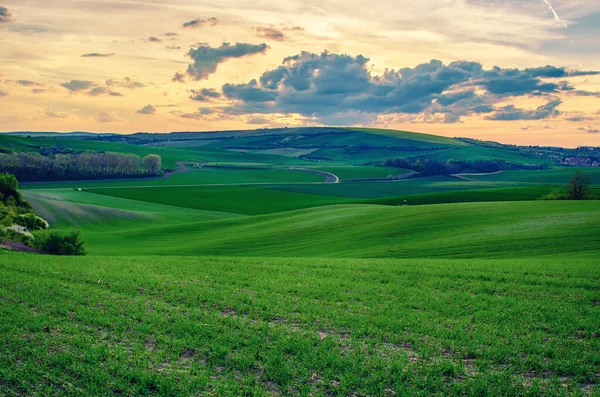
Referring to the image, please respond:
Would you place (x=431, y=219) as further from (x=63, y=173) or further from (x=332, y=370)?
(x=63, y=173)

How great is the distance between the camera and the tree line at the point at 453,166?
472 feet

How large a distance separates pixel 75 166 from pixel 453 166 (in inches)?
4230

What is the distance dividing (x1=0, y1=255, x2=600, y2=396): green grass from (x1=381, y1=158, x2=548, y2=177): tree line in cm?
12659

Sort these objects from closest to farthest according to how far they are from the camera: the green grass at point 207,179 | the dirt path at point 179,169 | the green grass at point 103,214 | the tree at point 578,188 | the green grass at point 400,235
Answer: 1. the green grass at point 400,235
2. the green grass at point 103,214
3. the tree at point 578,188
4. the green grass at point 207,179
5. the dirt path at point 179,169

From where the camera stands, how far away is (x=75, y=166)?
11750 cm

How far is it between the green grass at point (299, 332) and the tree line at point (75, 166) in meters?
101

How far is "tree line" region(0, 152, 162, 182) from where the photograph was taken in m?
107

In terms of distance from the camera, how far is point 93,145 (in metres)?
185

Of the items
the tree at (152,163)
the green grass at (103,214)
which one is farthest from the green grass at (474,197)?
the tree at (152,163)

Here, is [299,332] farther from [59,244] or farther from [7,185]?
[7,185]

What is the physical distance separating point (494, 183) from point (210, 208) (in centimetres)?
7505

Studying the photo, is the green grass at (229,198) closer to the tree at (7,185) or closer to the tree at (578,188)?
the tree at (7,185)

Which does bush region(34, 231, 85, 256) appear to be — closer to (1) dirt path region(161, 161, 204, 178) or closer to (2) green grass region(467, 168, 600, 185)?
(1) dirt path region(161, 161, 204, 178)

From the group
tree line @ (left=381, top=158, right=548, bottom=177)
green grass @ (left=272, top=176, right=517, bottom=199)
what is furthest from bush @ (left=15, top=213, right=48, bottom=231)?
tree line @ (left=381, top=158, right=548, bottom=177)
